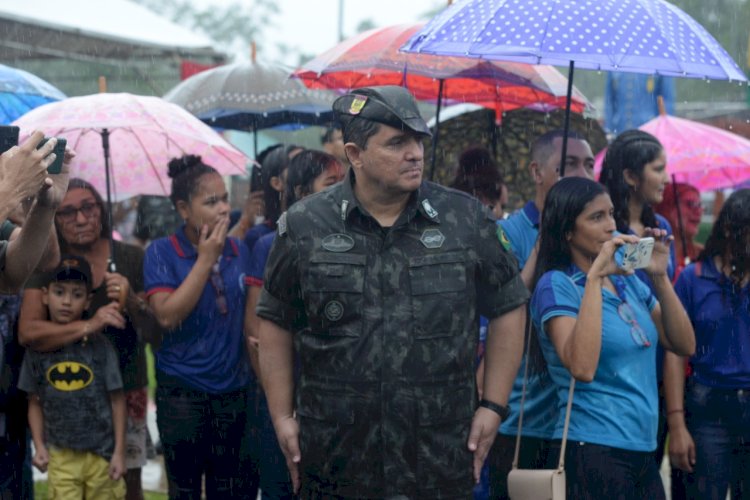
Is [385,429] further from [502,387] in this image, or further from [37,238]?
[37,238]

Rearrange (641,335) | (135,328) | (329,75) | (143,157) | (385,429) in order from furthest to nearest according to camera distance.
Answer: (329,75)
(143,157)
(135,328)
(641,335)
(385,429)

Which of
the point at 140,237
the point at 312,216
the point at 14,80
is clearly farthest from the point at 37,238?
the point at 140,237

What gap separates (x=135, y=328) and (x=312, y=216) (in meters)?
2.04

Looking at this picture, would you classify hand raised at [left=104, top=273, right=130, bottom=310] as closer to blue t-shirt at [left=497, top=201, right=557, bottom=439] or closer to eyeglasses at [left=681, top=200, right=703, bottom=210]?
blue t-shirt at [left=497, top=201, right=557, bottom=439]

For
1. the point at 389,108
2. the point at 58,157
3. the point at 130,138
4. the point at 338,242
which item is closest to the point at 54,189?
the point at 58,157

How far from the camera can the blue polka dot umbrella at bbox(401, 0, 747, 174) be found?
4.29 meters

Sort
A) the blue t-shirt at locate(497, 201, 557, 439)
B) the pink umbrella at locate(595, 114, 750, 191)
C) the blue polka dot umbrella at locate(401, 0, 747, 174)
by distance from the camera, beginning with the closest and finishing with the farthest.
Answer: the blue polka dot umbrella at locate(401, 0, 747, 174)
the blue t-shirt at locate(497, 201, 557, 439)
the pink umbrella at locate(595, 114, 750, 191)

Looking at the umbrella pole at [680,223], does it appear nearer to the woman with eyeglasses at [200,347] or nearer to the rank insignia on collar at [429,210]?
the woman with eyeglasses at [200,347]

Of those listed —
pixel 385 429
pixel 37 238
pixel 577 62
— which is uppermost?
pixel 577 62

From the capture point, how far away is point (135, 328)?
5.60m

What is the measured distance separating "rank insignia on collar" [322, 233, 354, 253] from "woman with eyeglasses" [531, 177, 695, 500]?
3.16ft

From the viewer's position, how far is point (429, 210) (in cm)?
385

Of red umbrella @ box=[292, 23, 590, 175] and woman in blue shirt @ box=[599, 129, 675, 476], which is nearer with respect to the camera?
woman in blue shirt @ box=[599, 129, 675, 476]

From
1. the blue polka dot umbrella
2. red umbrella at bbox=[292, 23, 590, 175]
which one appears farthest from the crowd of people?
the blue polka dot umbrella
